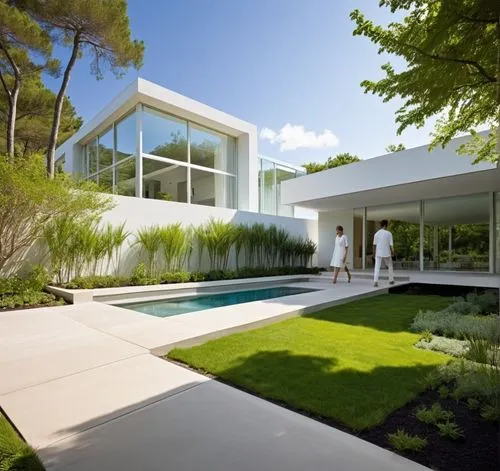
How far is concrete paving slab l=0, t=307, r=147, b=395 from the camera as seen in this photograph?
285cm

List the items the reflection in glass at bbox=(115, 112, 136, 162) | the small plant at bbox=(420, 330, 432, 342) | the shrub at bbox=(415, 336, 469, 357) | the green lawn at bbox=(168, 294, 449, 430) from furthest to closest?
the reflection in glass at bbox=(115, 112, 136, 162)
the small plant at bbox=(420, 330, 432, 342)
the shrub at bbox=(415, 336, 469, 357)
the green lawn at bbox=(168, 294, 449, 430)

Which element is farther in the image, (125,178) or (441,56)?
(125,178)

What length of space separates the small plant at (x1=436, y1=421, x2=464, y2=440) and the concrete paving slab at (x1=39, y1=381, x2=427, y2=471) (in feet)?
1.35

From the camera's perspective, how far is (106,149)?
14.2 metres

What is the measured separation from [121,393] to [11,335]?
2544 mm

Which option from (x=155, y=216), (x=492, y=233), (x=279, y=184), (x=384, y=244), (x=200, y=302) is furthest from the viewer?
(x=279, y=184)

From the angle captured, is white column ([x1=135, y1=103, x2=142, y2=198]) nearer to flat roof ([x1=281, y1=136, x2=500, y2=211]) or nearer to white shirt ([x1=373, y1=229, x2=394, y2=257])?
flat roof ([x1=281, y1=136, x2=500, y2=211])

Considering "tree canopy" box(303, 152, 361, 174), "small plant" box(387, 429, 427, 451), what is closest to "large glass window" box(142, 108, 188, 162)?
"small plant" box(387, 429, 427, 451)

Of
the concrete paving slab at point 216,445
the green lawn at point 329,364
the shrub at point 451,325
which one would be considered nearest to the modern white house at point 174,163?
the green lawn at point 329,364

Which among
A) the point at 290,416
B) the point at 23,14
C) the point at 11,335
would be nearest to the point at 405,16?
the point at 290,416

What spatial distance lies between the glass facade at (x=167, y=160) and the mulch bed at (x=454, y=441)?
34.6ft

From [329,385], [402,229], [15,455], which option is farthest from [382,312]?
[402,229]

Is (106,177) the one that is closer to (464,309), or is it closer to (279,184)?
(279,184)

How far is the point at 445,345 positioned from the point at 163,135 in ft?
37.1
